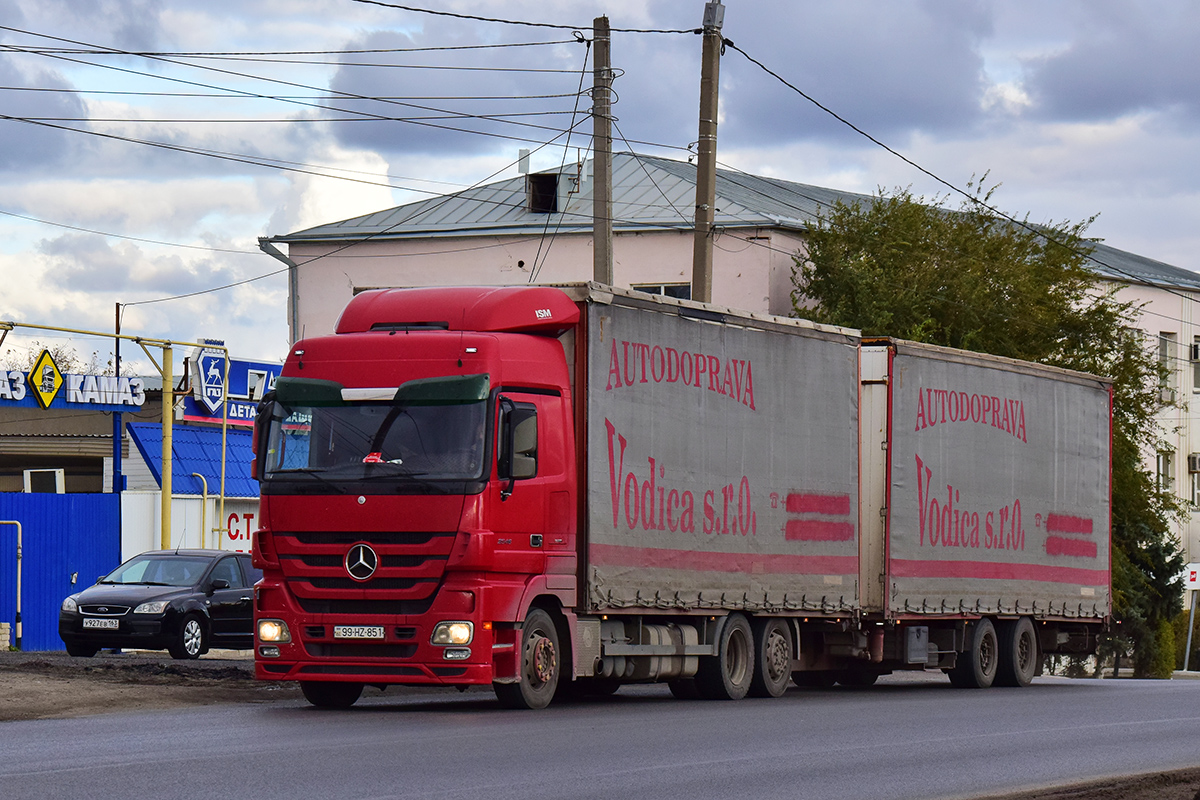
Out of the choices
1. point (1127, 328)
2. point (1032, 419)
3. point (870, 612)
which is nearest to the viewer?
point (870, 612)

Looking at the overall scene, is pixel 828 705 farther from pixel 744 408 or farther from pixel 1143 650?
pixel 1143 650

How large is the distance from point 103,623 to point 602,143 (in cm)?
905

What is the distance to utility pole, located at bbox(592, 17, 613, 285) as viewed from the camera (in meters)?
23.5

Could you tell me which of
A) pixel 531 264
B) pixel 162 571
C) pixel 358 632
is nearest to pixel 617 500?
pixel 358 632

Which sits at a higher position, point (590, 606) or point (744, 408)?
point (744, 408)

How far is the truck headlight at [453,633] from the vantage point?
48.3 ft

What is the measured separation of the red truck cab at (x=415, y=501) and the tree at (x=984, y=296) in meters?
20.4

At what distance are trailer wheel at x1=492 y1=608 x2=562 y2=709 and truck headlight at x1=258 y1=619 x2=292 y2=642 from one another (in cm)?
180

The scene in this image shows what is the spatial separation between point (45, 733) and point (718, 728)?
500 cm

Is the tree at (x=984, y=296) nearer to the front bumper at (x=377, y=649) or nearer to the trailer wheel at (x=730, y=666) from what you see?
the trailer wheel at (x=730, y=666)

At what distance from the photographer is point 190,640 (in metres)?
24.2

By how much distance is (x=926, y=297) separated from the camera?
35750 millimetres

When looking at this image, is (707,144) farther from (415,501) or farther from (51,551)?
(51,551)

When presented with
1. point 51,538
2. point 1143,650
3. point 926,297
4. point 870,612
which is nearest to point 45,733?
point 870,612
